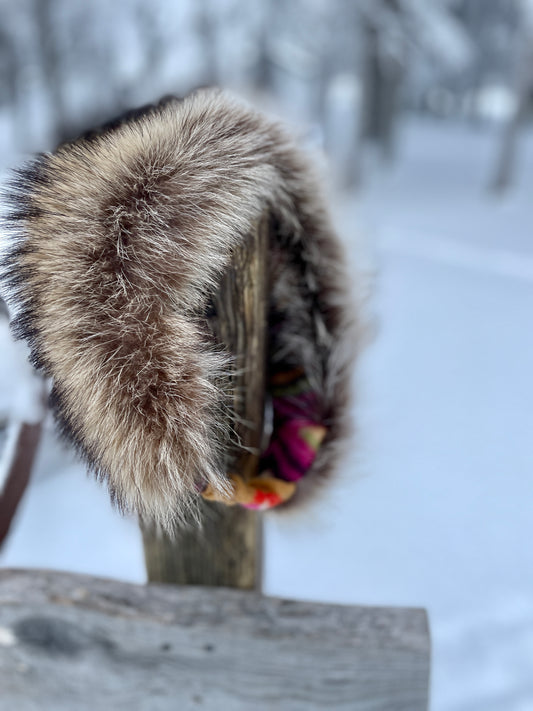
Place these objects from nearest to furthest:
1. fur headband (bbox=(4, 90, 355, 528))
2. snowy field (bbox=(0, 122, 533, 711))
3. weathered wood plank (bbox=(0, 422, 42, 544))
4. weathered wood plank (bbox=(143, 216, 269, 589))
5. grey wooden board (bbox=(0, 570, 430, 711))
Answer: fur headband (bbox=(4, 90, 355, 528))
weathered wood plank (bbox=(143, 216, 269, 589))
grey wooden board (bbox=(0, 570, 430, 711))
weathered wood plank (bbox=(0, 422, 42, 544))
snowy field (bbox=(0, 122, 533, 711))

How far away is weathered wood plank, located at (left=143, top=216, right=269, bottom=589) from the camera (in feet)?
2.45

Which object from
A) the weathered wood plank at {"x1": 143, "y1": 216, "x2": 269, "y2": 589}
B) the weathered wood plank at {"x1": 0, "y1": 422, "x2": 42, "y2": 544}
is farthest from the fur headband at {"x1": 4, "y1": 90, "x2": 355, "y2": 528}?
the weathered wood plank at {"x1": 0, "y1": 422, "x2": 42, "y2": 544}

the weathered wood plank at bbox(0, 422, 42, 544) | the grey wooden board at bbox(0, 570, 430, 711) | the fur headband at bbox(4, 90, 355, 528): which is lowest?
the grey wooden board at bbox(0, 570, 430, 711)

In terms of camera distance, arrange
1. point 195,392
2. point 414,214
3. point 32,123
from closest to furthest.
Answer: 1. point 195,392
2. point 414,214
3. point 32,123

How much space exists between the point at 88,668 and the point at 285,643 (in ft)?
1.08

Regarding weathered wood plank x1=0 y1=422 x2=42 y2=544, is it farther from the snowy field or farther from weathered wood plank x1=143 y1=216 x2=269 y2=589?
weathered wood plank x1=143 y1=216 x2=269 y2=589

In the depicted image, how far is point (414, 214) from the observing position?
628 centimetres

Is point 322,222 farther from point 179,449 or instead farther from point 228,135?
point 179,449

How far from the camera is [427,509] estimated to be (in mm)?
2199

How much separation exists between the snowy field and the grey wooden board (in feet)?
0.57

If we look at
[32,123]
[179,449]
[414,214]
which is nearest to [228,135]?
[179,449]

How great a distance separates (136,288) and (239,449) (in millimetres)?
335

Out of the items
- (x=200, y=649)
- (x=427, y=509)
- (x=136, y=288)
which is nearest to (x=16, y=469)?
(x=200, y=649)

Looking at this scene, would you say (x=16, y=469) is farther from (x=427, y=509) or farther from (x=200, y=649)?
(x=427, y=509)
